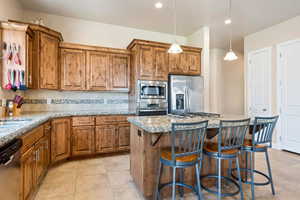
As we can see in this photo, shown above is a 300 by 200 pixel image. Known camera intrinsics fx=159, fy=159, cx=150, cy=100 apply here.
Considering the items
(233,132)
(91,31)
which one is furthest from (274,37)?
(91,31)

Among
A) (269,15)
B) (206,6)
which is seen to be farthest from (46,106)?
(269,15)

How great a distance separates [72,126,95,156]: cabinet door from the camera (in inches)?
126

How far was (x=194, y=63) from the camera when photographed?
4.16 metres

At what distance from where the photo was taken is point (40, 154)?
2.19 meters

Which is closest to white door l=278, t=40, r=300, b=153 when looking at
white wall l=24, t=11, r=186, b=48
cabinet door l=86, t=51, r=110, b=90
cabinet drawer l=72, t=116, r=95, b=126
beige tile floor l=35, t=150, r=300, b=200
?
beige tile floor l=35, t=150, r=300, b=200

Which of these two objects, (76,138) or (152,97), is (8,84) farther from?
(152,97)

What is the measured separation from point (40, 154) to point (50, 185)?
504 millimetres

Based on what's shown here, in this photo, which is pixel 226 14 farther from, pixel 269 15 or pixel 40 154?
pixel 40 154

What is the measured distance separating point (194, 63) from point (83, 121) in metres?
3.03

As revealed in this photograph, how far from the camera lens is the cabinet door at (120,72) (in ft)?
12.4

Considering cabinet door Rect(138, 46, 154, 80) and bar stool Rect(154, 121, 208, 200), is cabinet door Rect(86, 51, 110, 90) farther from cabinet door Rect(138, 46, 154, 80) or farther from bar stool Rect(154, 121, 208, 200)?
bar stool Rect(154, 121, 208, 200)

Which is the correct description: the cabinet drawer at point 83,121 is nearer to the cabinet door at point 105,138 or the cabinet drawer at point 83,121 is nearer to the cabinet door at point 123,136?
the cabinet door at point 105,138

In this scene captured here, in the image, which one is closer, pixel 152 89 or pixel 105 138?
pixel 105 138

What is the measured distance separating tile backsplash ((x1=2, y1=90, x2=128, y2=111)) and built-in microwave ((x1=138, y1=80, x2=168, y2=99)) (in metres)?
0.76
